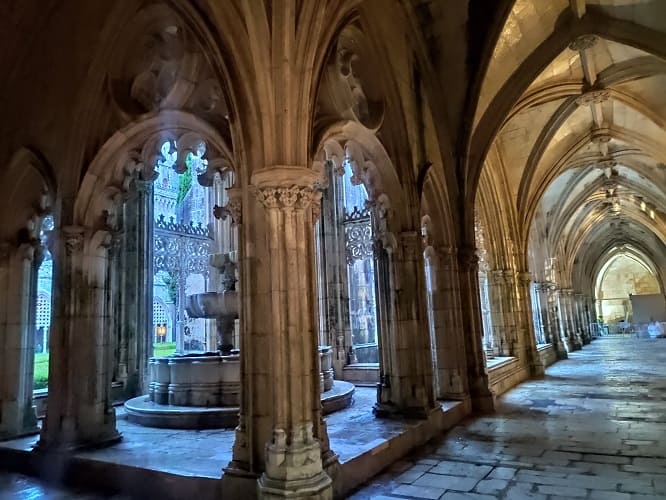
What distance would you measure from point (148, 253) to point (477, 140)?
229 inches

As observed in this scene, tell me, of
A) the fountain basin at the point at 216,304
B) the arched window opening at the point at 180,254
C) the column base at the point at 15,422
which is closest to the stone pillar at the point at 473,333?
the fountain basin at the point at 216,304

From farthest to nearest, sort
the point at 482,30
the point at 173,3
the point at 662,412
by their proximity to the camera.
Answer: the point at 482,30 → the point at 662,412 → the point at 173,3

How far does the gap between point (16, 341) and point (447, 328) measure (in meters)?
5.14

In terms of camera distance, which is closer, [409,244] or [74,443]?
Result: [74,443]

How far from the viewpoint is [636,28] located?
7215 millimetres

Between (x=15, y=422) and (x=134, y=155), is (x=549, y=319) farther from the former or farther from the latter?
(x=15, y=422)

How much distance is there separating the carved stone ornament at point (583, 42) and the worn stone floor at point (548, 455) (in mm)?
5366

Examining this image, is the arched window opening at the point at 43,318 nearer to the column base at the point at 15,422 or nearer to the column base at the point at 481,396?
the column base at the point at 15,422

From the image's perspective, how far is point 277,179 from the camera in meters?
3.59

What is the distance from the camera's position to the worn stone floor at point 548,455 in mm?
3516

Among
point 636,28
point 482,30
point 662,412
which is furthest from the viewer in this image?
point 636,28

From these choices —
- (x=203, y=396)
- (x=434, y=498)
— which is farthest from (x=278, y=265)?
(x=203, y=396)

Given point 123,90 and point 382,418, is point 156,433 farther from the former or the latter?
point 123,90

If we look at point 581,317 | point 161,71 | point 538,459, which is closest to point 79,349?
point 161,71
